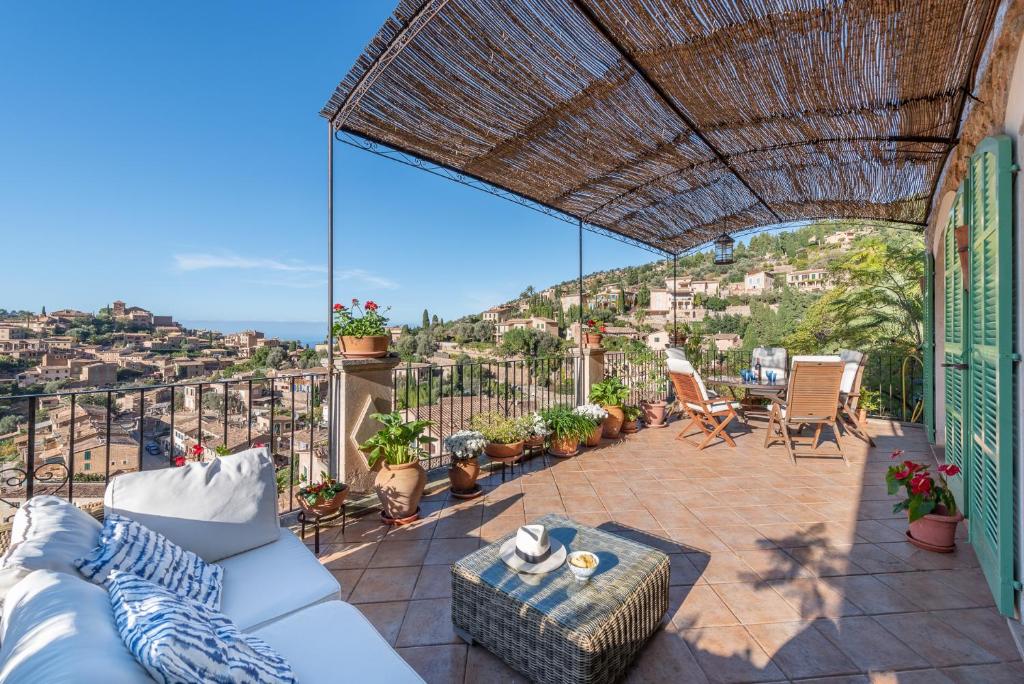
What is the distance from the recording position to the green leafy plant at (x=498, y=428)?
3.66 metres

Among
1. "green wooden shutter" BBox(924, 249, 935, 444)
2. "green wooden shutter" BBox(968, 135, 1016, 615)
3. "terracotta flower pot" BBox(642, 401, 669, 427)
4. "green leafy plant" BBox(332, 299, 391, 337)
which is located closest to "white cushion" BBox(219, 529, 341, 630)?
"green leafy plant" BBox(332, 299, 391, 337)

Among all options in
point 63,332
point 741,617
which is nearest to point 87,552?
point 741,617

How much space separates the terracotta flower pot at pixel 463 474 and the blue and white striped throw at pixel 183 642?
87.2 inches

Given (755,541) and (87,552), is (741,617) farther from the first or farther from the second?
(87,552)

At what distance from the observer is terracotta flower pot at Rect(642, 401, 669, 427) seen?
5363 mm

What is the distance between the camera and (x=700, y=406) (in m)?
4.58

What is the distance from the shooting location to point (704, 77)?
2.79m

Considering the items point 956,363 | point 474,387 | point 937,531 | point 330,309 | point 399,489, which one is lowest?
point 937,531

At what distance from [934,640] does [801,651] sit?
0.58 m

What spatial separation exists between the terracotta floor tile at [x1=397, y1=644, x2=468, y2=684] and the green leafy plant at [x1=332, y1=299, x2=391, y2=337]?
2.00 m

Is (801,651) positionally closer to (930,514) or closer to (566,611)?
(566,611)

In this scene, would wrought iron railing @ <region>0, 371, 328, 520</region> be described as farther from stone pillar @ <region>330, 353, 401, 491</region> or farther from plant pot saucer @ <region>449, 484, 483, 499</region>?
plant pot saucer @ <region>449, 484, 483, 499</region>

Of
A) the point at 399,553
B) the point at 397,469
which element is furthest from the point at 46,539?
the point at 397,469

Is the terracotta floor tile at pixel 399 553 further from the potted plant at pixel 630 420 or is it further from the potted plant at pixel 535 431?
the potted plant at pixel 630 420
